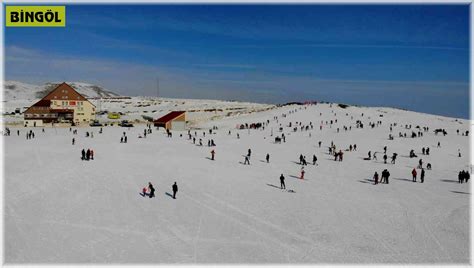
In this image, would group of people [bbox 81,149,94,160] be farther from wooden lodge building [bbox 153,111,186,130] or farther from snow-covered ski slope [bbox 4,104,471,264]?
wooden lodge building [bbox 153,111,186,130]

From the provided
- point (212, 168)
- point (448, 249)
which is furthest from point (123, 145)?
point (448, 249)

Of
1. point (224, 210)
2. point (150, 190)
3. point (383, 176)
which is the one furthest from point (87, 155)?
point (383, 176)

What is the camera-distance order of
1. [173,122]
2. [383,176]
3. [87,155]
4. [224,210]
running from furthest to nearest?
1. [173,122]
2. [87,155]
3. [383,176]
4. [224,210]

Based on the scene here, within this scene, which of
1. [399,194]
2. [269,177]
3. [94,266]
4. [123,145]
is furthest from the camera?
[123,145]

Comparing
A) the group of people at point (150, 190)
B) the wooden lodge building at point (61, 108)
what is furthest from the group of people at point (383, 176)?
the wooden lodge building at point (61, 108)

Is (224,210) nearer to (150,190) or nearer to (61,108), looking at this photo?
(150,190)

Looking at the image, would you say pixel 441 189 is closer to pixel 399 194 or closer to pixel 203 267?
pixel 399 194
